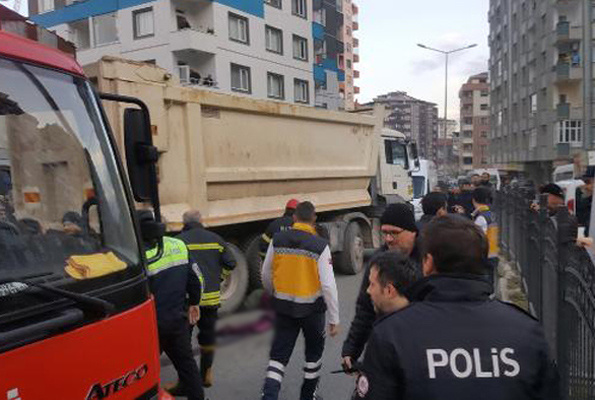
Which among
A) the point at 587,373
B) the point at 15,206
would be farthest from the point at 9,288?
the point at 587,373

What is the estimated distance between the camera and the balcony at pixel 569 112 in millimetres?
40656

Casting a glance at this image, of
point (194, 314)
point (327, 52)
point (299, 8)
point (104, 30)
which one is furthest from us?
point (327, 52)

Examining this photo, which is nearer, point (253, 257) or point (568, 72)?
point (253, 257)

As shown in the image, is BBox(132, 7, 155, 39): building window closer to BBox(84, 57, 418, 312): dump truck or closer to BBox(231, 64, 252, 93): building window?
BBox(231, 64, 252, 93): building window

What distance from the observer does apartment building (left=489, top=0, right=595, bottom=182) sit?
39.5 metres

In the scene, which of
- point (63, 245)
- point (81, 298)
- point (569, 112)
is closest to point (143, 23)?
point (63, 245)

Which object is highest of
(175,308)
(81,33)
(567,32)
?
(567,32)

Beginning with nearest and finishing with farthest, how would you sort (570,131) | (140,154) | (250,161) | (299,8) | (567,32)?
1. (140,154)
2. (250,161)
3. (299,8)
4. (567,32)
5. (570,131)

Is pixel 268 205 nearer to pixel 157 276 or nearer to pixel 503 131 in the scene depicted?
pixel 157 276

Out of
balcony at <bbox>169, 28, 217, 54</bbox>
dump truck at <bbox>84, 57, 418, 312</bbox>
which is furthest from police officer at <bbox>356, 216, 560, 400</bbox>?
balcony at <bbox>169, 28, 217, 54</bbox>

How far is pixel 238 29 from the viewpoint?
89.4ft

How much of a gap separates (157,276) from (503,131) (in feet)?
192

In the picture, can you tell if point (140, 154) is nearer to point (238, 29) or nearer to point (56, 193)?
point (56, 193)

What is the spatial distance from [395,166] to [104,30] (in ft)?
69.1
